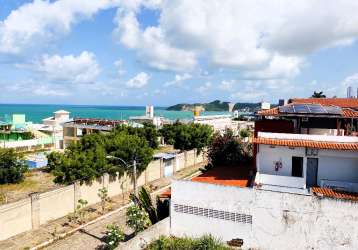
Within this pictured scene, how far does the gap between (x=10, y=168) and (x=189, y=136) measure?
76.7ft

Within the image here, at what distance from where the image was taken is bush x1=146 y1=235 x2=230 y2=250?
1789cm

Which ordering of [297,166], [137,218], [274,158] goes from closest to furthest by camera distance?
1. [137,218]
2. [297,166]
3. [274,158]

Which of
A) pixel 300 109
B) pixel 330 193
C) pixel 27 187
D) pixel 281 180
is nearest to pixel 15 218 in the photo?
pixel 27 187

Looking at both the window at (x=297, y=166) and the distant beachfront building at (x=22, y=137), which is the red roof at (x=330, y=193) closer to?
the window at (x=297, y=166)

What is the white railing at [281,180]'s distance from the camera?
19856mm

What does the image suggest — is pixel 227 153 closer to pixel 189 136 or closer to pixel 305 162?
pixel 305 162

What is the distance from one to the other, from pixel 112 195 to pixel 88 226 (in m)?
6.65

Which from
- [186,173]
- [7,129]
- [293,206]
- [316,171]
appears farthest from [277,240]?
[7,129]

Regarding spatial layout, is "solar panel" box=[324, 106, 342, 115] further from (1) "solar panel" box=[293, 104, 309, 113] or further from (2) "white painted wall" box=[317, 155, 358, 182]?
(2) "white painted wall" box=[317, 155, 358, 182]

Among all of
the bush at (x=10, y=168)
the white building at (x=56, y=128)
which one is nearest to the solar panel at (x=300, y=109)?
the bush at (x=10, y=168)

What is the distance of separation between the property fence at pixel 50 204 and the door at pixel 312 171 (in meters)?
16.9

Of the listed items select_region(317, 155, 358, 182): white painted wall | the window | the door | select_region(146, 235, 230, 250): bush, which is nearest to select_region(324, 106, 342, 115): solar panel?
select_region(317, 155, 358, 182): white painted wall

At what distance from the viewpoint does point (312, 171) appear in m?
20.7

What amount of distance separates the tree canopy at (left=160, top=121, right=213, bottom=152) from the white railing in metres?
28.8
